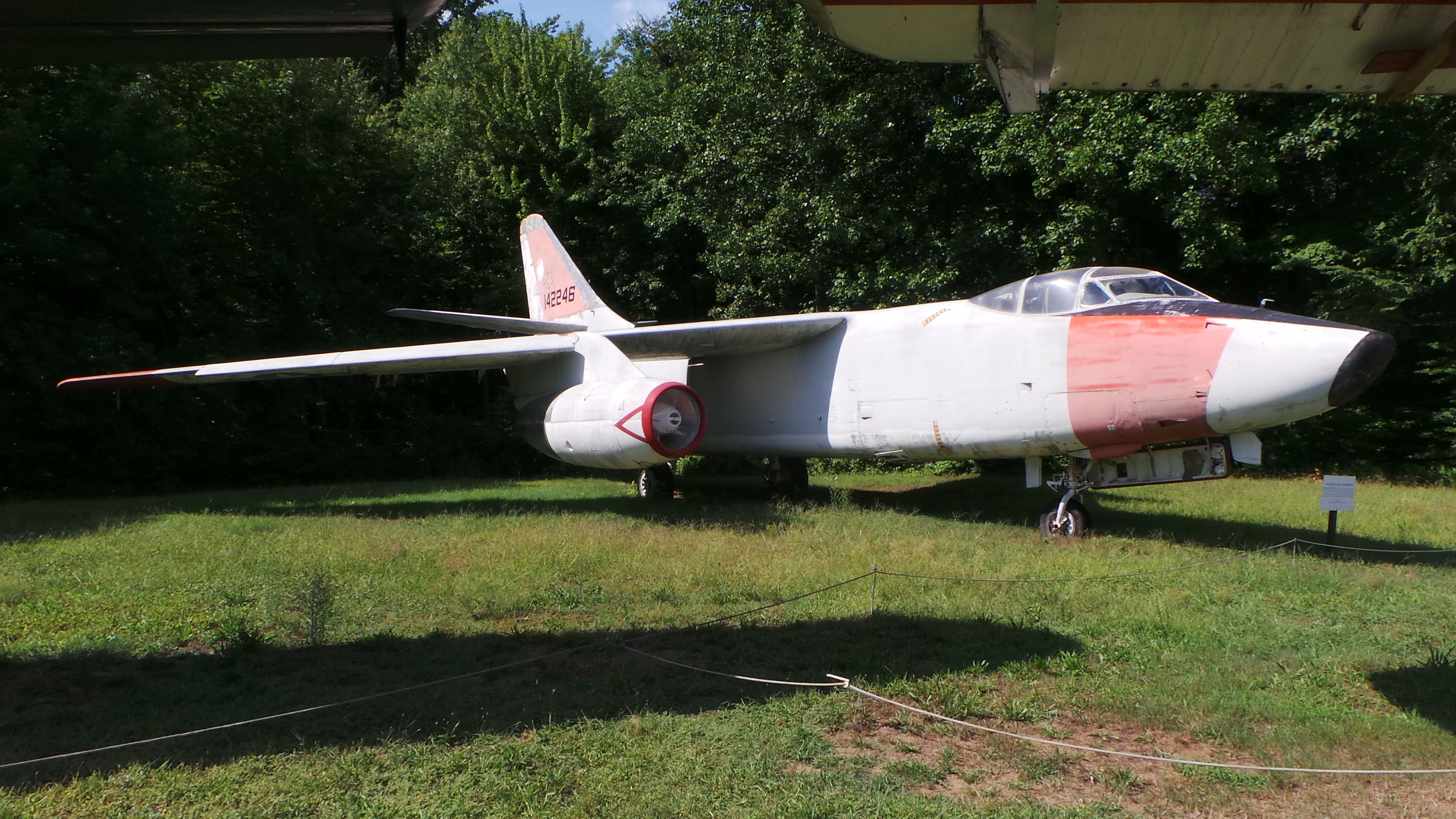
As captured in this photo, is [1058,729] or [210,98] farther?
[210,98]

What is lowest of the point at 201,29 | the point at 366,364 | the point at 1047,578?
the point at 1047,578

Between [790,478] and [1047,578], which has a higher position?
[790,478]

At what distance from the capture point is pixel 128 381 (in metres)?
11.9

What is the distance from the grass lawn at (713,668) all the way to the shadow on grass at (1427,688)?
0.06 feet

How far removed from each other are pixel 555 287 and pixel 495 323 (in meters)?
2.55

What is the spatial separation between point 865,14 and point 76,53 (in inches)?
158

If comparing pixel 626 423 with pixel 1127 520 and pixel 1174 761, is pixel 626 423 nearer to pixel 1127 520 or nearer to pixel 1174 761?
pixel 1127 520

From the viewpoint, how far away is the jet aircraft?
755 centimetres

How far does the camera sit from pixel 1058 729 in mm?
4434

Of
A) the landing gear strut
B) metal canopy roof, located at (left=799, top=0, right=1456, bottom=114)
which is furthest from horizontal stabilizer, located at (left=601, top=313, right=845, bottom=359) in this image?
metal canopy roof, located at (left=799, top=0, right=1456, bottom=114)

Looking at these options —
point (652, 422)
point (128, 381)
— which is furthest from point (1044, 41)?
point (128, 381)

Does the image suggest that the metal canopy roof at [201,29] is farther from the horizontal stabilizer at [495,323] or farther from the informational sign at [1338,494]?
the informational sign at [1338,494]

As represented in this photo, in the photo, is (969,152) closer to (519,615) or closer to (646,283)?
(646,283)

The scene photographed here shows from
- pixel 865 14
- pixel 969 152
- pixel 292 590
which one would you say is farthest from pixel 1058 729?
pixel 969 152
